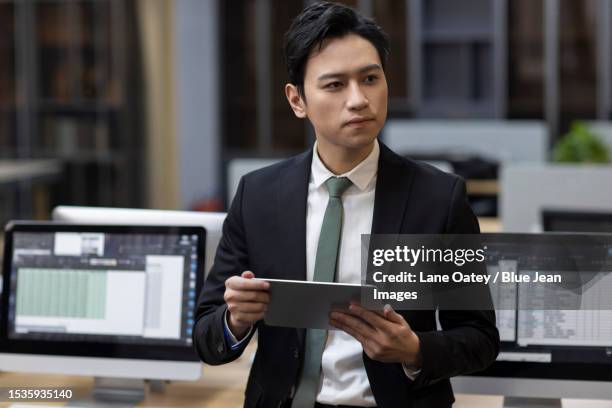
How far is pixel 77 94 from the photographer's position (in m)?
7.77

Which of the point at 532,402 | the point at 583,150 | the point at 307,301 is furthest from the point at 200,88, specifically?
the point at 307,301

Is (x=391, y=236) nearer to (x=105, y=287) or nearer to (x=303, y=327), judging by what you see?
(x=303, y=327)

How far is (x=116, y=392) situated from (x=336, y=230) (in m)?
0.84

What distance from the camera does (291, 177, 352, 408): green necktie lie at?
6.22 feet

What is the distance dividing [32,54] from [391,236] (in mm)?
6459

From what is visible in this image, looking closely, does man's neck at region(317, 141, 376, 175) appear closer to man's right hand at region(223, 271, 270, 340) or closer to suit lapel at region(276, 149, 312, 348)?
suit lapel at region(276, 149, 312, 348)

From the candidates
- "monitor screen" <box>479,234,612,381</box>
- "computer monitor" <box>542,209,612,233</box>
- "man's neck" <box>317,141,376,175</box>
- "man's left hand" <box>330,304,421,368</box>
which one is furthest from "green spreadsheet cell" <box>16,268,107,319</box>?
"computer monitor" <box>542,209,612,233</box>

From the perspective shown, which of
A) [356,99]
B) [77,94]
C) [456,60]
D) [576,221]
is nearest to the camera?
[356,99]

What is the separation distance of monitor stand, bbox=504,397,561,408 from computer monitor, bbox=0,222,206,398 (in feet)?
2.45

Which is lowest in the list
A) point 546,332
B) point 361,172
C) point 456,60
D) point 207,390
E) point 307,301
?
point 207,390

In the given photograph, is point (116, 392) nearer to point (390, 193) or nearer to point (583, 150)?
point (390, 193)

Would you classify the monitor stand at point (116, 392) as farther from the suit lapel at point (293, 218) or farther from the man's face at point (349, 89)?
the man's face at point (349, 89)

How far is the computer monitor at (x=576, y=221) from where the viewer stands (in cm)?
304

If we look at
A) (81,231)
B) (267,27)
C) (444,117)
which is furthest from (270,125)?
(81,231)
